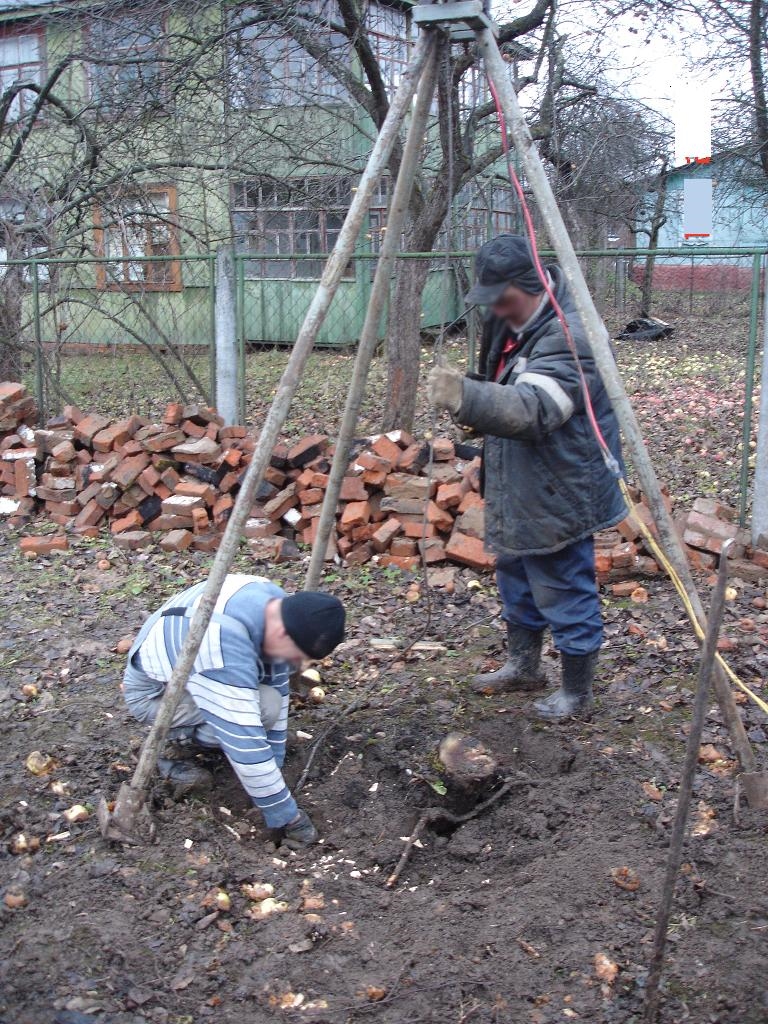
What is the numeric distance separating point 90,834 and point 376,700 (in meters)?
1.44

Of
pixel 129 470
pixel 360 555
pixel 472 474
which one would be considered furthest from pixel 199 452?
pixel 472 474

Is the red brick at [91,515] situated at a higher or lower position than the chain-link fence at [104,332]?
lower

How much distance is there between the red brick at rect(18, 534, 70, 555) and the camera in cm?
656

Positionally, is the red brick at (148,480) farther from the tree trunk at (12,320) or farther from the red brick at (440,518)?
the tree trunk at (12,320)

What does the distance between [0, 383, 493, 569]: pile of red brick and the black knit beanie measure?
2.58 meters

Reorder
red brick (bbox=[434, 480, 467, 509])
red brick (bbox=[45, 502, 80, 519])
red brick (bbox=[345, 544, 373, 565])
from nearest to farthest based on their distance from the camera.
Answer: red brick (bbox=[434, 480, 467, 509]) < red brick (bbox=[345, 544, 373, 565]) < red brick (bbox=[45, 502, 80, 519])

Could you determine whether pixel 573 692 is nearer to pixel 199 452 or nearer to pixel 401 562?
pixel 401 562

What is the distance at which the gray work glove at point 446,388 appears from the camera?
3053mm

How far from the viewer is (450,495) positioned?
19.5 ft

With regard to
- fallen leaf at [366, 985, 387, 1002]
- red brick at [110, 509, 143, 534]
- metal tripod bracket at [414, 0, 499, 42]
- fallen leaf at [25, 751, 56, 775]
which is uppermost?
metal tripod bracket at [414, 0, 499, 42]

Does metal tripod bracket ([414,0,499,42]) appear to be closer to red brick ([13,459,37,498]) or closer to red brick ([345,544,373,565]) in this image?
red brick ([345,544,373,565])

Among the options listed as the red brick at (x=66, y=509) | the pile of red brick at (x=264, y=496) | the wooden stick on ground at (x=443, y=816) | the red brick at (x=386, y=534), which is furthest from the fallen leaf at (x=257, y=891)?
the red brick at (x=66, y=509)

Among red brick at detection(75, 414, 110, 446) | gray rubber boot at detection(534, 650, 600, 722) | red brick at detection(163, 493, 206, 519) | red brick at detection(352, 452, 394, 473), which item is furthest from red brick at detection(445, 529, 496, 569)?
red brick at detection(75, 414, 110, 446)

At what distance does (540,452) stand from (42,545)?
4285 mm
